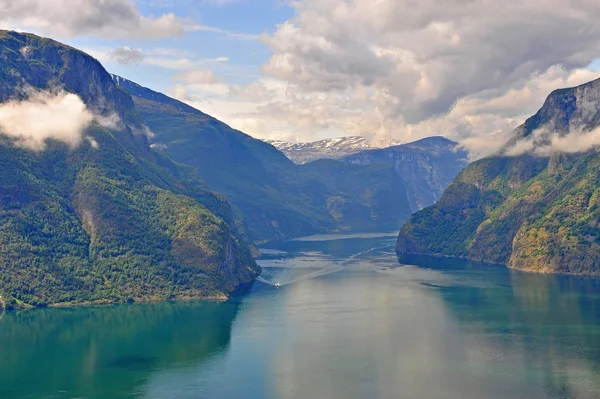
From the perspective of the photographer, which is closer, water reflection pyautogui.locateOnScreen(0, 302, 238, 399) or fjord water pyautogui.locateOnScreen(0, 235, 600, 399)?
fjord water pyautogui.locateOnScreen(0, 235, 600, 399)

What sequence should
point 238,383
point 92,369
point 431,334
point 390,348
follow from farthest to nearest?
point 431,334 → point 390,348 → point 92,369 → point 238,383

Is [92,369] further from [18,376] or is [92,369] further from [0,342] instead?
[0,342]

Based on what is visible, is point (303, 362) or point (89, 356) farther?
point (89, 356)

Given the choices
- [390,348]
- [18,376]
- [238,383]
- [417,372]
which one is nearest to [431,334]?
[390,348]

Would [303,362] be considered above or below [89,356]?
below

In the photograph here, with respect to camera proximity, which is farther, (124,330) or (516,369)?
(124,330)

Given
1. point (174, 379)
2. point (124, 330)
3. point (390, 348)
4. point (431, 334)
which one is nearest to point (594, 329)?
point (431, 334)

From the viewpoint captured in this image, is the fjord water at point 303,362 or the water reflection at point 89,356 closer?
the fjord water at point 303,362

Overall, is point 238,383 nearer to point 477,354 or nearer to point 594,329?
point 477,354

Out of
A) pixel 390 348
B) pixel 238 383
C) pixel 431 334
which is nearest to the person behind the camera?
pixel 238 383
